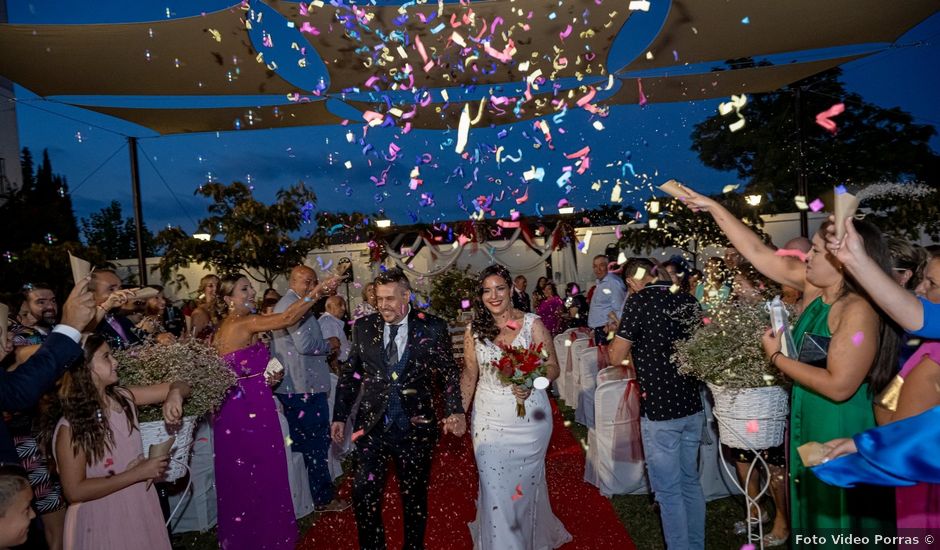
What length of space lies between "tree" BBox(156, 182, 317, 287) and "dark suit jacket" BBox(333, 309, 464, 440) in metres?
9.50

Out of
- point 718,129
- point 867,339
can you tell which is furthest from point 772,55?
point 718,129

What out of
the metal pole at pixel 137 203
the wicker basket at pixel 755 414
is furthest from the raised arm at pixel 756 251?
the metal pole at pixel 137 203

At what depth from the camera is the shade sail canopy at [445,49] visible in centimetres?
685

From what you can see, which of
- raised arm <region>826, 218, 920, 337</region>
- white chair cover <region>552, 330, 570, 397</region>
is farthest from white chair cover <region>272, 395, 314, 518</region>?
white chair cover <region>552, 330, 570, 397</region>

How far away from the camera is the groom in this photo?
3838mm

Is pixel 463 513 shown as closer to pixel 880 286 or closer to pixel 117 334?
pixel 117 334

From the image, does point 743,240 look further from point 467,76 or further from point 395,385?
point 467,76

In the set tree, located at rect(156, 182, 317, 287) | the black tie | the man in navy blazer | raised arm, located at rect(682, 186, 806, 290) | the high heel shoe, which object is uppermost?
tree, located at rect(156, 182, 317, 287)

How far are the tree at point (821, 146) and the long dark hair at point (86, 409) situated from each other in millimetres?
18028

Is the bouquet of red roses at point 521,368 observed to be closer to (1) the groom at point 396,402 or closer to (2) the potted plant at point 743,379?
(1) the groom at point 396,402

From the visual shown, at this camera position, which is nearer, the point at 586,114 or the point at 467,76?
the point at 467,76

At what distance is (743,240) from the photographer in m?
3.07

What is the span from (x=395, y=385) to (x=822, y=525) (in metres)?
2.39

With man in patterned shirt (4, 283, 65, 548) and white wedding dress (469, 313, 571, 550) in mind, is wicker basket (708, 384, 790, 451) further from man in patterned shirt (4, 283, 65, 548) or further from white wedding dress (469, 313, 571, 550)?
man in patterned shirt (4, 283, 65, 548)
